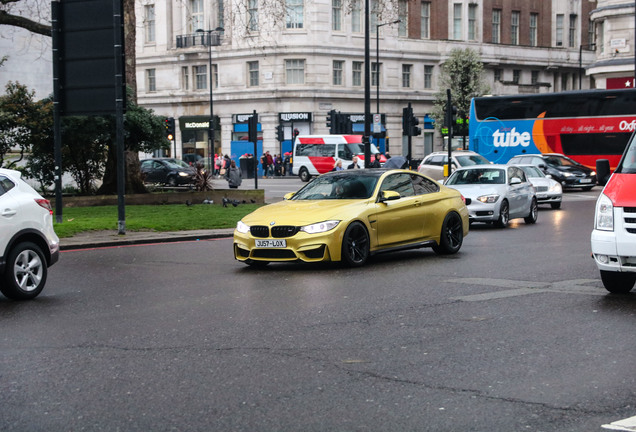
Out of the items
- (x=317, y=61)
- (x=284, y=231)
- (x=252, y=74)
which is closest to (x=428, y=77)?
(x=317, y=61)

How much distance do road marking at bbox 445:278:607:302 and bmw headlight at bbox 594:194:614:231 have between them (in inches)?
35.4

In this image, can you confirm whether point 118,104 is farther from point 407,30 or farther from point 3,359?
point 407,30

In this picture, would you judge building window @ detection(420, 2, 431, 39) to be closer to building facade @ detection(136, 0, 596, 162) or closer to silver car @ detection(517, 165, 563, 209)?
building facade @ detection(136, 0, 596, 162)

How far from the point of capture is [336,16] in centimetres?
6431

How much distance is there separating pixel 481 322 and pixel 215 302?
303cm

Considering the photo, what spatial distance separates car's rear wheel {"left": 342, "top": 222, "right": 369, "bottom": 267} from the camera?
1280 centimetres

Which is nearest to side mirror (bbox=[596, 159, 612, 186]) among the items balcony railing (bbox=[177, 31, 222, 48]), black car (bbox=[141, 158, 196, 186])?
black car (bbox=[141, 158, 196, 186])

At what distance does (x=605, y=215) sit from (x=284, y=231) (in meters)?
4.53

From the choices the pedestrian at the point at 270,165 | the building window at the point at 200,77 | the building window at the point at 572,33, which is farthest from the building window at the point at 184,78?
the building window at the point at 572,33

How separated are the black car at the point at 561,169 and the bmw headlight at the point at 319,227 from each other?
27.6m

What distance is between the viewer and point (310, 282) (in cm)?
1162

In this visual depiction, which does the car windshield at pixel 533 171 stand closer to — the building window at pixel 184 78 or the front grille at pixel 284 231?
the front grille at pixel 284 231

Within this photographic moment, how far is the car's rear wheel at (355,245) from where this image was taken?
42.0 ft

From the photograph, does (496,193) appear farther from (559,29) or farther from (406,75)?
(559,29)
